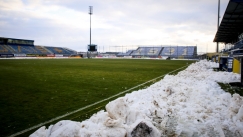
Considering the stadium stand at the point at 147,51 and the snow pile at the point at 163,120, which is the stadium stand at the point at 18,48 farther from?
the snow pile at the point at 163,120

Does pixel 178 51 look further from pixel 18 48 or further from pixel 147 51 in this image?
pixel 18 48

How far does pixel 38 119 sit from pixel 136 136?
2261 millimetres

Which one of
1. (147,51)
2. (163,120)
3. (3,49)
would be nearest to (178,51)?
(147,51)

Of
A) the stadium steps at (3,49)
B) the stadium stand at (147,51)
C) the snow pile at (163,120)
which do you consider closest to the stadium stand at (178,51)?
the stadium stand at (147,51)

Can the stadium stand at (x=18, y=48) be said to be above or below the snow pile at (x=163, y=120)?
above

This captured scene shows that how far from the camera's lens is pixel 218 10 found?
31672 millimetres

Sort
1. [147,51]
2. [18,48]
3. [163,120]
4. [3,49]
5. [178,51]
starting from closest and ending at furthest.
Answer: [163,120] < [3,49] < [18,48] < [178,51] < [147,51]

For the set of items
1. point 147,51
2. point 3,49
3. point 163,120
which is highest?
point 147,51

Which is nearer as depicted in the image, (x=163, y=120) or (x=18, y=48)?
(x=163, y=120)

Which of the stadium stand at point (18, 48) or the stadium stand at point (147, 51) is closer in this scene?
the stadium stand at point (18, 48)

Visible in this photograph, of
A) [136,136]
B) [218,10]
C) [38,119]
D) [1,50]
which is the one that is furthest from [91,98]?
[1,50]

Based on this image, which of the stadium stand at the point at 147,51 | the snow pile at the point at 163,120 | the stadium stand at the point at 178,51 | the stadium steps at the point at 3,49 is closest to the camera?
the snow pile at the point at 163,120

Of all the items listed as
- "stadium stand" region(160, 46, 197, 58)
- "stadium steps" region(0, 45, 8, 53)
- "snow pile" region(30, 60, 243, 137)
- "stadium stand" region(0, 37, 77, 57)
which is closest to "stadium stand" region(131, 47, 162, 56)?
"stadium stand" region(160, 46, 197, 58)

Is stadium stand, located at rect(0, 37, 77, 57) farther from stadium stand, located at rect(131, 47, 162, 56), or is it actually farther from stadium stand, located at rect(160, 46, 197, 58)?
stadium stand, located at rect(160, 46, 197, 58)
